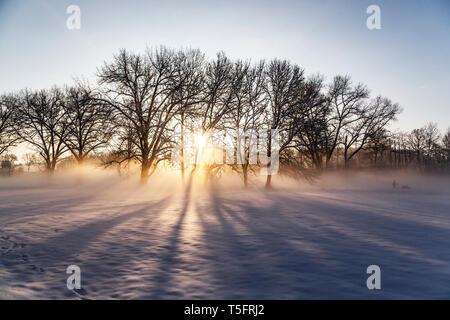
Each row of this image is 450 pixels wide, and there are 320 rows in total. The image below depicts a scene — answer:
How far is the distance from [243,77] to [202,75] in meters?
3.62

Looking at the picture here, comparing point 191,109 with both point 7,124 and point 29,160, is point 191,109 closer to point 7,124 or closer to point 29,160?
point 7,124

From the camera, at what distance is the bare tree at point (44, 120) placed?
27328mm

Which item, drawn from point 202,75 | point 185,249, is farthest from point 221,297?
point 202,75

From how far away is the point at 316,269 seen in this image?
4828mm

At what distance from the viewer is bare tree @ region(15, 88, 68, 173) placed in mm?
27328

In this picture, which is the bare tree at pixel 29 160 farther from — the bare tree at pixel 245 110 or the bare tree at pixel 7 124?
the bare tree at pixel 245 110

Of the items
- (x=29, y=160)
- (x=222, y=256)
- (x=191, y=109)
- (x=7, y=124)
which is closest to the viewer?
(x=222, y=256)

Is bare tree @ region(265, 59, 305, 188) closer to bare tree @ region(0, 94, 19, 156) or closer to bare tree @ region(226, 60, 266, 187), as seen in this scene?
bare tree @ region(226, 60, 266, 187)

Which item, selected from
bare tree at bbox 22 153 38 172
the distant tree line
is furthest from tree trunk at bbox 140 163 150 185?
bare tree at bbox 22 153 38 172

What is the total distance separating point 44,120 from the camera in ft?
90.0

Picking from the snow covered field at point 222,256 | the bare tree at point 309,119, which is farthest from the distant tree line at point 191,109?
the snow covered field at point 222,256

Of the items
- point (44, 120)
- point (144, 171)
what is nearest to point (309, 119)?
point (144, 171)

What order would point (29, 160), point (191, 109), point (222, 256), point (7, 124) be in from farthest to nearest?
point (29, 160)
point (7, 124)
point (191, 109)
point (222, 256)
